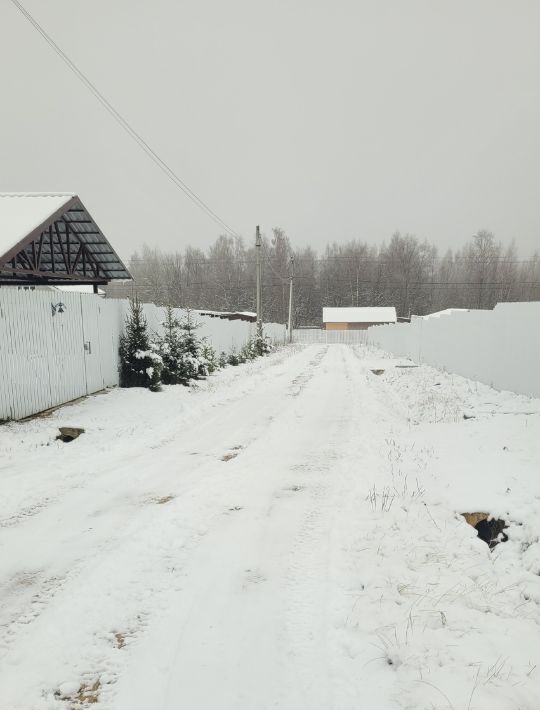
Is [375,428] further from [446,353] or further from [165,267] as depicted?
[165,267]

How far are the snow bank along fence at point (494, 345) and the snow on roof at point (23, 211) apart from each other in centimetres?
1141

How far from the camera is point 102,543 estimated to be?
3.70 metres

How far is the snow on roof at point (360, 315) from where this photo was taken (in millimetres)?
62781

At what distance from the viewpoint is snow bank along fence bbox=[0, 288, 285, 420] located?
26.1 ft

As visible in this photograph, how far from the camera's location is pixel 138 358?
12.4m

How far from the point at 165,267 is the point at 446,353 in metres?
72.7

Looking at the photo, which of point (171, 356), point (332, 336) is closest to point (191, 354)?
point (171, 356)

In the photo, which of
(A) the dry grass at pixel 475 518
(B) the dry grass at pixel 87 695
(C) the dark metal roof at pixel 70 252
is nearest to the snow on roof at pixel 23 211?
(C) the dark metal roof at pixel 70 252

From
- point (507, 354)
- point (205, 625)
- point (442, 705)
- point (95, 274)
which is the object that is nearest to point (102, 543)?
point (205, 625)

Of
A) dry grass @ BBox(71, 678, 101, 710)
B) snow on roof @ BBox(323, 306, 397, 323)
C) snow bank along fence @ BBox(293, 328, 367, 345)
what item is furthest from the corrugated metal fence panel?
snow on roof @ BBox(323, 306, 397, 323)

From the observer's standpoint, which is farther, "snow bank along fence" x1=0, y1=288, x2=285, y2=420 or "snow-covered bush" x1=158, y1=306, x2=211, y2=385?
"snow-covered bush" x1=158, y1=306, x2=211, y2=385

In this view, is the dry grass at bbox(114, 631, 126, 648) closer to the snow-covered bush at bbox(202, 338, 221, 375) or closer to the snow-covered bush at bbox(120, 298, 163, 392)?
the snow-covered bush at bbox(120, 298, 163, 392)

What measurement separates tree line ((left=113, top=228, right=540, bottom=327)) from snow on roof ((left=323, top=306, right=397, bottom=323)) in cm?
965

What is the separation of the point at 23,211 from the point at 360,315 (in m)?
57.7
